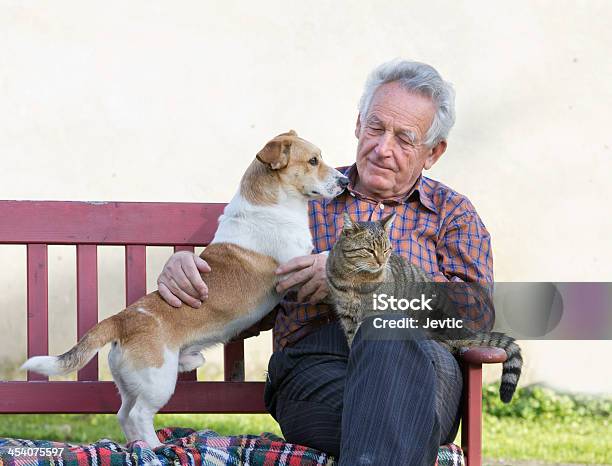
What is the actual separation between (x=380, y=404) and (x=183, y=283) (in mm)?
970

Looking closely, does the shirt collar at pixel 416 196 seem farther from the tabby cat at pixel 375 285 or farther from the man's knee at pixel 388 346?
the man's knee at pixel 388 346

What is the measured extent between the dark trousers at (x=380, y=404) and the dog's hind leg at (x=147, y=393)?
16.4 inches

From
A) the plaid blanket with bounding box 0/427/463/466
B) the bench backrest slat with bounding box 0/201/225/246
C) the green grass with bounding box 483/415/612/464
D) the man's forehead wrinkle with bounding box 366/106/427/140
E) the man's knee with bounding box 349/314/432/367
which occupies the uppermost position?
the man's forehead wrinkle with bounding box 366/106/427/140

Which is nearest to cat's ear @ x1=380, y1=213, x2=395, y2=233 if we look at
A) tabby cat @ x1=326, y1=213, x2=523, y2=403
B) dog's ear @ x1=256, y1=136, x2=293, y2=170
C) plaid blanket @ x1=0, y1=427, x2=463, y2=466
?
tabby cat @ x1=326, y1=213, x2=523, y2=403

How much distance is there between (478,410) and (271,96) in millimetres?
2641

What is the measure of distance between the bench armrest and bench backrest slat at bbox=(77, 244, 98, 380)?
1351 millimetres

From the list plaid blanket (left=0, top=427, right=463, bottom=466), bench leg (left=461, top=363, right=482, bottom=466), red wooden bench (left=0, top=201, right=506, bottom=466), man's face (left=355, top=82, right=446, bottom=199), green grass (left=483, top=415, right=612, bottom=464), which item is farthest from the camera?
green grass (left=483, top=415, right=612, bottom=464)

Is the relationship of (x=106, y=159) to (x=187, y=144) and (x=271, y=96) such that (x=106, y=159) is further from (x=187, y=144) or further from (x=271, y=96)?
(x=271, y=96)

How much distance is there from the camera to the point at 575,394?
5148 mm

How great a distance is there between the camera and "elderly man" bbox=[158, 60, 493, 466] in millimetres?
2459

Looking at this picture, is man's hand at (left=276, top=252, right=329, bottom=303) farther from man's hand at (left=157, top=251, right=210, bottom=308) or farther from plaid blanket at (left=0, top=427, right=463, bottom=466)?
plaid blanket at (left=0, top=427, right=463, bottom=466)

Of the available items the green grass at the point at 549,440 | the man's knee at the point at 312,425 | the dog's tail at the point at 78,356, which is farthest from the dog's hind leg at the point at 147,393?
the green grass at the point at 549,440

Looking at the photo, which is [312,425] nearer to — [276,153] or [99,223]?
[276,153]

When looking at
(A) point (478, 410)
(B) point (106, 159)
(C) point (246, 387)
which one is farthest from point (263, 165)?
(B) point (106, 159)
